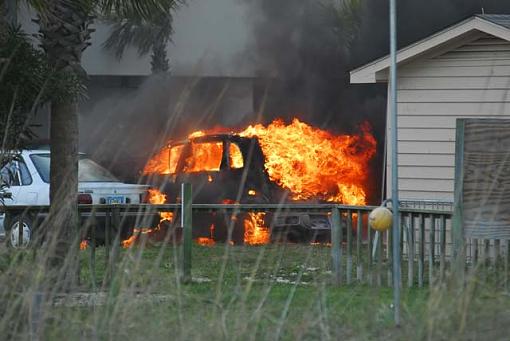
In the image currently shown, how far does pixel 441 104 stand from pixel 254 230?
3214mm

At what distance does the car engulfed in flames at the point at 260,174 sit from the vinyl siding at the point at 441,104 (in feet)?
5.68

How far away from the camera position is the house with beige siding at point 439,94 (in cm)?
1284

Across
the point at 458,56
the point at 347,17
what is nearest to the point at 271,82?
the point at 347,17

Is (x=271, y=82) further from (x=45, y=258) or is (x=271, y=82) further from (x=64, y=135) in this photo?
(x=45, y=258)

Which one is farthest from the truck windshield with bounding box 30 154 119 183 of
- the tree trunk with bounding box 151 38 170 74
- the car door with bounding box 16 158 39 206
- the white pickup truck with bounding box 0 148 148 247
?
the tree trunk with bounding box 151 38 170 74

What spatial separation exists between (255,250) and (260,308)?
707cm

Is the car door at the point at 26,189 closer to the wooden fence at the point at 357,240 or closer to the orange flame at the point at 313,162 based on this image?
the wooden fence at the point at 357,240

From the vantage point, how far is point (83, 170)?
14.5m

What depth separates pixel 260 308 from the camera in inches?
221

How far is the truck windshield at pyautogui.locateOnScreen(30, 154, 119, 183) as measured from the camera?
14.0 meters

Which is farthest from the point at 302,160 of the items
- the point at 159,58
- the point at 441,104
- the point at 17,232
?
the point at 17,232

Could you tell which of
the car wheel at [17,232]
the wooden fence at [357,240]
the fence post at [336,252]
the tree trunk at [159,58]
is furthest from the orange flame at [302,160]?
the fence post at [336,252]

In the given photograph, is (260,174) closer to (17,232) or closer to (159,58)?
(17,232)

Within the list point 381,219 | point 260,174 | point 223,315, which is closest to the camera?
point 223,315
